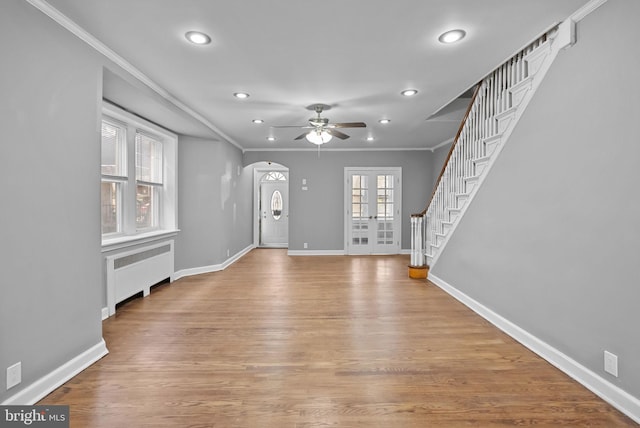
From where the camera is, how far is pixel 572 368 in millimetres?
2121

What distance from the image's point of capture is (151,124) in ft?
13.6

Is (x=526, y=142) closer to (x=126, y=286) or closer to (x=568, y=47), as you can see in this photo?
(x=568, y=47)

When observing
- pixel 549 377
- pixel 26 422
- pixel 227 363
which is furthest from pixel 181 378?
pixel 549 377

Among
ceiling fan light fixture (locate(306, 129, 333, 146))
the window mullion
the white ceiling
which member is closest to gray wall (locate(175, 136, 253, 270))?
the white ceiling

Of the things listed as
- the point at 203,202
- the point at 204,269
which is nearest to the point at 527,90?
the point at 203,202

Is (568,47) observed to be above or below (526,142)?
above

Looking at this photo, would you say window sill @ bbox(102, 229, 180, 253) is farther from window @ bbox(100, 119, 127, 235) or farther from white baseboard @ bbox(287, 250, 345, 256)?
white baseboard @ bbox(287, 250, 345, 256)

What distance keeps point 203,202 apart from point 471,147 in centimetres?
427

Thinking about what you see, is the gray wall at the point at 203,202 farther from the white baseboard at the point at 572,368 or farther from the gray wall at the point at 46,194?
the white baseboard at the point at 572,368

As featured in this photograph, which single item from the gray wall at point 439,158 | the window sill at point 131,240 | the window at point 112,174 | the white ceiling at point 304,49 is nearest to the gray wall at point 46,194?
the white ceiling at point 304,49

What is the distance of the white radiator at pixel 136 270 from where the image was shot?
131 inches

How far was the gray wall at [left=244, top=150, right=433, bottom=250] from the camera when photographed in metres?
7.25

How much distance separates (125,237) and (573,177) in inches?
181

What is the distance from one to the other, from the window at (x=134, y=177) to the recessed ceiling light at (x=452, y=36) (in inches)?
137
